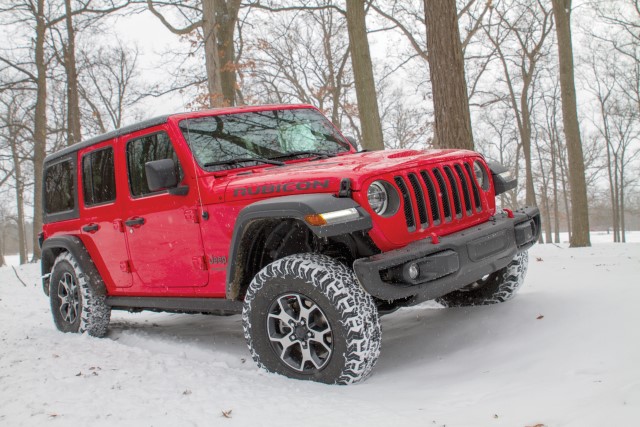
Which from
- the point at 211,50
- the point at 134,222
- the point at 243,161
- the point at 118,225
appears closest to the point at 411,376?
the point at 243,161

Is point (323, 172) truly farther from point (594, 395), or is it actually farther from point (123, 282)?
point (123, 282)

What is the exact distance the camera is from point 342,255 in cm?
387

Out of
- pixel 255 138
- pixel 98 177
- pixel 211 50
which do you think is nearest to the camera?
pixel 255 138

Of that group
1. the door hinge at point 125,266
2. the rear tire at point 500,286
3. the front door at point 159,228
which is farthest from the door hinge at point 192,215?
the rear tire at point 500,286

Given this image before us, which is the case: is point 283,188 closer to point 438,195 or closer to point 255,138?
point 438,195

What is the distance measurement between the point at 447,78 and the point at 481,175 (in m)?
3.06

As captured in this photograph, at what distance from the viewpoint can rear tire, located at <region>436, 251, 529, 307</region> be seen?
4.59m

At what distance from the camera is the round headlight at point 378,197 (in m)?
3.46

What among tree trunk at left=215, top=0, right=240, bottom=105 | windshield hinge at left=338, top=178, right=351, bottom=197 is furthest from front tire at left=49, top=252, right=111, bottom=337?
tree trunk at left=215, top=0, right=240, bottom=105

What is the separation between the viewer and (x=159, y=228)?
4.57m

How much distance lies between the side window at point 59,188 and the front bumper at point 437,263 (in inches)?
155

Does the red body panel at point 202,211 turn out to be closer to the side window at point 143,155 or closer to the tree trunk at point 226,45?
the side window at point 143,155

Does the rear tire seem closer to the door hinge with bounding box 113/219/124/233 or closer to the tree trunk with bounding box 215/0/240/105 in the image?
the door hinge with bounding box 113/219/124/233

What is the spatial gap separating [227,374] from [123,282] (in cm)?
199
